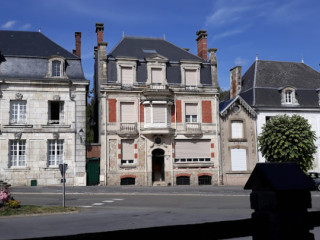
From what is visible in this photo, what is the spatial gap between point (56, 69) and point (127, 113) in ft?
20.3

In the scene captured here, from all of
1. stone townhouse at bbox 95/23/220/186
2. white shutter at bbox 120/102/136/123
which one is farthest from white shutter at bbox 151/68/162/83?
white shutter at bbox 120/102/136/123

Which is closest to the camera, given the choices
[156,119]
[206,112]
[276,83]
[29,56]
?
[29,56]

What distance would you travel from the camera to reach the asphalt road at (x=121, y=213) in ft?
35.8

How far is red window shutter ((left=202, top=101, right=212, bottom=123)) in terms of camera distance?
30625 mm

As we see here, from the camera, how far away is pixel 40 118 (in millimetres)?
27359

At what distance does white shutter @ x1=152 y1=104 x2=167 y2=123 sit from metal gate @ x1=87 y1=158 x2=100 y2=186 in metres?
5.37

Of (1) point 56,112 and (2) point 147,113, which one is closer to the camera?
(1) point 56,112

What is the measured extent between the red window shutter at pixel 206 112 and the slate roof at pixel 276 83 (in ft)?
13.2

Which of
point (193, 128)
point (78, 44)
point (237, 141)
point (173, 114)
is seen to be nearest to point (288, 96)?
point (237, 141)

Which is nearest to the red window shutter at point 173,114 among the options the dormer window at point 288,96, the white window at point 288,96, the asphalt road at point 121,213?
the asphalt road at point 121,213

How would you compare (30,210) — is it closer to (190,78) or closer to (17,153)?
(17,153)

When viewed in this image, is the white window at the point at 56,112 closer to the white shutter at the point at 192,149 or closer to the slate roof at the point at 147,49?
the slate roof at the point at 147,49

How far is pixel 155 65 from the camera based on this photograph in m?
30.1

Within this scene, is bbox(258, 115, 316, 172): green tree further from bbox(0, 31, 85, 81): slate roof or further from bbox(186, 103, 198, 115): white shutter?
bbox(0, 31, 85, 81): slate roof
